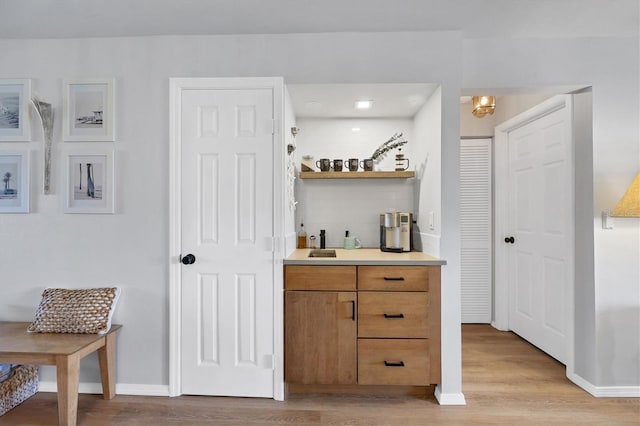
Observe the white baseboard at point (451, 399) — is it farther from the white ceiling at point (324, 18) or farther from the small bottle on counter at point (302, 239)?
the white ceiling at point (324, 18)

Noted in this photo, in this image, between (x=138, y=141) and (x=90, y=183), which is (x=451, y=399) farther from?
(x=90, y=183)

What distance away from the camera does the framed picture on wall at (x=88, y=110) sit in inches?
98.7

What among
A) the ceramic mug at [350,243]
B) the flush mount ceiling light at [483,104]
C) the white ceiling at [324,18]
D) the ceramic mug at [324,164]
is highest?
the white ceiling at [324,18]

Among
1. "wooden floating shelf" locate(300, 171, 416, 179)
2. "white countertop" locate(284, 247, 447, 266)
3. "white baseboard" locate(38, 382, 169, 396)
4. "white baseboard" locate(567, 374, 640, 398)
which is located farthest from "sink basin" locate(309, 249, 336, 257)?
"white baseboard" locate(567, 374, 640, 398)

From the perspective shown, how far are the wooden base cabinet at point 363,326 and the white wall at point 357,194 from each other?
834 mm

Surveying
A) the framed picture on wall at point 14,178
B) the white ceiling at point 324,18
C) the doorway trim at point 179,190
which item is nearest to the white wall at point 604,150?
the white ceiling at point 324,18

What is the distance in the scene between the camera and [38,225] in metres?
2.55

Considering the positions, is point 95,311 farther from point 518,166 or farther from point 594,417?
point 518,166

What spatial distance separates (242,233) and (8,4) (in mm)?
1960

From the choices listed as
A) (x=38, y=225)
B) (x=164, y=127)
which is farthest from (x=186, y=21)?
(x=38, y=225)

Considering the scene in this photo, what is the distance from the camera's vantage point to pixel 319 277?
2400mm

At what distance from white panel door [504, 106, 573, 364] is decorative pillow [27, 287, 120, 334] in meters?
3.31

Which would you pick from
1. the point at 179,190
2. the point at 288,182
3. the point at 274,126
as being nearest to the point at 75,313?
the point at 179,190

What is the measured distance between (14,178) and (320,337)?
2.42 metres
